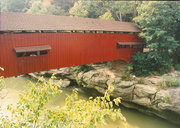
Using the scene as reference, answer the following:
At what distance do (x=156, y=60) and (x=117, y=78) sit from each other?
12.2 feet

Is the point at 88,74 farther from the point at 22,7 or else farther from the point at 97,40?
the point at 22,7

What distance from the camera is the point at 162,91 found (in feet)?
32.2

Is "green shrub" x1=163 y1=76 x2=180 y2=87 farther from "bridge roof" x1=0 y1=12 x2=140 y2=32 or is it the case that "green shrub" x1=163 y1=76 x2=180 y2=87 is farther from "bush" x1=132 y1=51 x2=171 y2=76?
"bridge roof" x1=0 y1=12 x2=140 y2=32

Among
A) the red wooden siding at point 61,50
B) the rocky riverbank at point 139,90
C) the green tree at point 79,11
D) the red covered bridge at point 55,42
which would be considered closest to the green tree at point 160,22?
Answer: the red covered bridge at point 55,42

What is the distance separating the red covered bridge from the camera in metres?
7.82

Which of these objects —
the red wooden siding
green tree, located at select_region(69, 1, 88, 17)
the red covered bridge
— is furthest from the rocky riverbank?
green tree, located at select_region(69, 1, 88, 17)

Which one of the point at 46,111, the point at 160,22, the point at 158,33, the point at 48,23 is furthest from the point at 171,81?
the point at 46,111

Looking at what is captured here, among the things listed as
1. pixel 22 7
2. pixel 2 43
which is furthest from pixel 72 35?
pixel 22 7

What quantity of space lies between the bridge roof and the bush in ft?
9.02

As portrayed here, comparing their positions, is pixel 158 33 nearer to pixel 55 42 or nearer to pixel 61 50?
pixel 61 50

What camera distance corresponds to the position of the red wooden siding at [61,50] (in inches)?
306

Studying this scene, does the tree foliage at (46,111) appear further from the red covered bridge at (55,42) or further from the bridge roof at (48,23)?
the bridge roof at (48,23)

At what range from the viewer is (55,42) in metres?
9.30

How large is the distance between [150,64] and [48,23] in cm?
900
